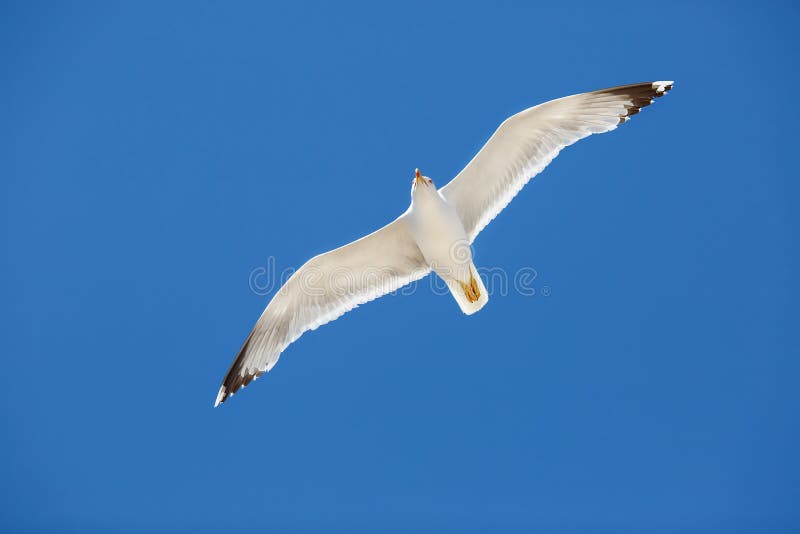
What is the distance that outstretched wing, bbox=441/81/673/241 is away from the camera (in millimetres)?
7625

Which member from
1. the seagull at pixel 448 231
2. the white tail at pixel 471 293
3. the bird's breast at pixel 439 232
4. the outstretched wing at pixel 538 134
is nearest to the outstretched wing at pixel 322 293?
the seagull at pixel 448 231

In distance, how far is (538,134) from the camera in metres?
7.73

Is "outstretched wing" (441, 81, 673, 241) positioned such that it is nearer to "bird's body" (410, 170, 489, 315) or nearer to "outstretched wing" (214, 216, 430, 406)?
"bird's body" (410, 170, 489, 315)

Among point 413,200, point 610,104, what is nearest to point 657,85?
point 610,104

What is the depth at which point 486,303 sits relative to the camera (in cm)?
780

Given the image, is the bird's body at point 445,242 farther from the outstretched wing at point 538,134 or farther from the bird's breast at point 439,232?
the outstretched wing at point 538,134

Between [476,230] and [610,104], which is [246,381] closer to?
[476,230]

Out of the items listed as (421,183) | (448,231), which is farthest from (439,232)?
(421,183)

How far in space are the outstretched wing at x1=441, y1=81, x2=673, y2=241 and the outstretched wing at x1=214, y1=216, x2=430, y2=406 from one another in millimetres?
866

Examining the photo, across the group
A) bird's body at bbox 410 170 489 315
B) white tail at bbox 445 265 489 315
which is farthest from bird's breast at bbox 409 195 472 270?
white tail at bbox 445 265 489 315

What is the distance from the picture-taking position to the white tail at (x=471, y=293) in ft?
25.4

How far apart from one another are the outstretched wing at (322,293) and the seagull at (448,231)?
0.01 m

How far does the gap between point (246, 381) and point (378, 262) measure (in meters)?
1.97

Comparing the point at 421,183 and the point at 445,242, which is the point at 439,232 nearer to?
the point at 445,242
